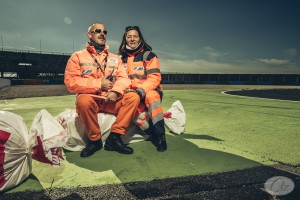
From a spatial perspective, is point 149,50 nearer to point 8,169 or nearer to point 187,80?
point 8,169

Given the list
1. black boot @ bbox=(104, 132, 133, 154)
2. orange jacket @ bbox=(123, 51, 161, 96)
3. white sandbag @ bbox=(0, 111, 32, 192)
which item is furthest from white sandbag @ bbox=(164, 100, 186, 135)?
white sandbag @ bbox=(0, 111, 32, 192)

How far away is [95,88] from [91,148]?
75cm

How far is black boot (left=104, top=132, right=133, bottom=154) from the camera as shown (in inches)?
109

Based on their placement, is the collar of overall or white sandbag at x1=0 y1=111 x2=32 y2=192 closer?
white sandbag at x1=0 y1=111 x2=32 y2=192

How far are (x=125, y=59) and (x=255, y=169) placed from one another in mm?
2299

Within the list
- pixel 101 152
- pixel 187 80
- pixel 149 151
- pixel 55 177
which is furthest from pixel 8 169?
pixel 187 80

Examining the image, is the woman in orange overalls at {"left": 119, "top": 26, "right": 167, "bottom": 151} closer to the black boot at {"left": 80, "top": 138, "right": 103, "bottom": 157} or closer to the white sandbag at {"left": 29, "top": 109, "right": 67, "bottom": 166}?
the black boot at {"left": 80, "top": 138, "right": 103, "bottom": 157}

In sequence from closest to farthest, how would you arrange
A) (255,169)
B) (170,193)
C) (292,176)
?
(170,193), (292,176), (255,169)

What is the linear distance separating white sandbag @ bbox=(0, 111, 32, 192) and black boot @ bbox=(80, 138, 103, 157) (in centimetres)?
70

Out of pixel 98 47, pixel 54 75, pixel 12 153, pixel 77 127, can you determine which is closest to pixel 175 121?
pixel 77 127

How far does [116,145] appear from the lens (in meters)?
2.81

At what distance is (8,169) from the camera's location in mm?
1886

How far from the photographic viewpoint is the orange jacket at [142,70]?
3.20 meters


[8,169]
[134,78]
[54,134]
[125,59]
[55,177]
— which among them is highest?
[125,59]
